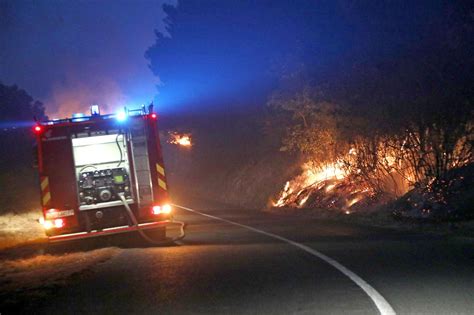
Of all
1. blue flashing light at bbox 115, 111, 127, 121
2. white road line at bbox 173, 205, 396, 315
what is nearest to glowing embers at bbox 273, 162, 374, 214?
white road line at bbox 173, 205, 396, 315

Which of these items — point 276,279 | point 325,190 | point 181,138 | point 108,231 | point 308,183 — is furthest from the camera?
point 181,138

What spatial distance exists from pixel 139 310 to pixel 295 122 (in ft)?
83.8

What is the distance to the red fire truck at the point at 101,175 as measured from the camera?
47.9 feet

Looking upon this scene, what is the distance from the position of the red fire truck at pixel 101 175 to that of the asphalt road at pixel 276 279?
1085 millimetres

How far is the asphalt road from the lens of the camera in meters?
7.55

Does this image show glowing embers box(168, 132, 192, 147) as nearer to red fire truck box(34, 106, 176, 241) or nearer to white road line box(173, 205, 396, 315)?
red fire truck box(34, 106, 176, 241)

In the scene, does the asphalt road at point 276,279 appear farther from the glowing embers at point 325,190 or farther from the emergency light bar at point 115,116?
the glowing embers at point 325,190

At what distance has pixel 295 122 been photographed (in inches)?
1278

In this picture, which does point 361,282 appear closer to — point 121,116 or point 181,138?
point 121,116

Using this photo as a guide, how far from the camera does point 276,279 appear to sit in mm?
9367

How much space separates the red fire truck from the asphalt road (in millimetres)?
1085

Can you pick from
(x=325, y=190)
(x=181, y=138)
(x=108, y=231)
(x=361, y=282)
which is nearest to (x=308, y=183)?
(x=325, y=190)

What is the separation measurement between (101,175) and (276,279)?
713 centimetres

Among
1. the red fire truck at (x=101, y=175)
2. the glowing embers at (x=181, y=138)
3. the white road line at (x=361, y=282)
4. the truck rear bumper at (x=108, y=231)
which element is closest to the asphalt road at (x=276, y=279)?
the white road line at (x=361, y=282)
